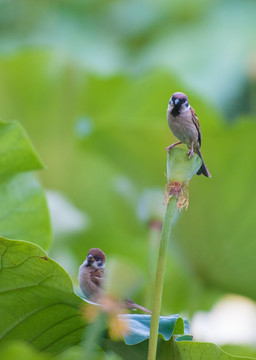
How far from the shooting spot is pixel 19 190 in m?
0.98

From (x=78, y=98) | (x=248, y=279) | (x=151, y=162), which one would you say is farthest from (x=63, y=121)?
(x=248, y=279)

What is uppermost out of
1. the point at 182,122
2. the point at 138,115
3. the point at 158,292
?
the point at 138,115

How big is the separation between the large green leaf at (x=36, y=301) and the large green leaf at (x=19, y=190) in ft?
0.64

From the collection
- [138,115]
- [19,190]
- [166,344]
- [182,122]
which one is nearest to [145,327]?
[166,344]

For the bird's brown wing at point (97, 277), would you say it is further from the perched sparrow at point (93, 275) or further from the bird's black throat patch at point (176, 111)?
the bird's black throat patch at point (176, 111)

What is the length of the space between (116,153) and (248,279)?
0.36 meters

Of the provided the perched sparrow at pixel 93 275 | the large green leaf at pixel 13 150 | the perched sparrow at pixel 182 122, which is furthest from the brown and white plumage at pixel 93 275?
the large green leaf at pixel 13 150

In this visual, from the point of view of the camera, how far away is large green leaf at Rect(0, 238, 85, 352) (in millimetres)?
706

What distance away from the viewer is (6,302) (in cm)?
75

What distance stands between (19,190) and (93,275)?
294mm

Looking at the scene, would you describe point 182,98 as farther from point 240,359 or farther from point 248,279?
point 248,279

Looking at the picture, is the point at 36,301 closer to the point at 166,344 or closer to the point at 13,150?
the point at 166,344

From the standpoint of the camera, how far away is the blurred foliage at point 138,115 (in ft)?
4.36

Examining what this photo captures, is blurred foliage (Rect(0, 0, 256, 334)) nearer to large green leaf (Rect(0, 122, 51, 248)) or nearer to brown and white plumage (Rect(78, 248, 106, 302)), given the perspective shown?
large green leaf (Rect(0, 122, 51, 248))
